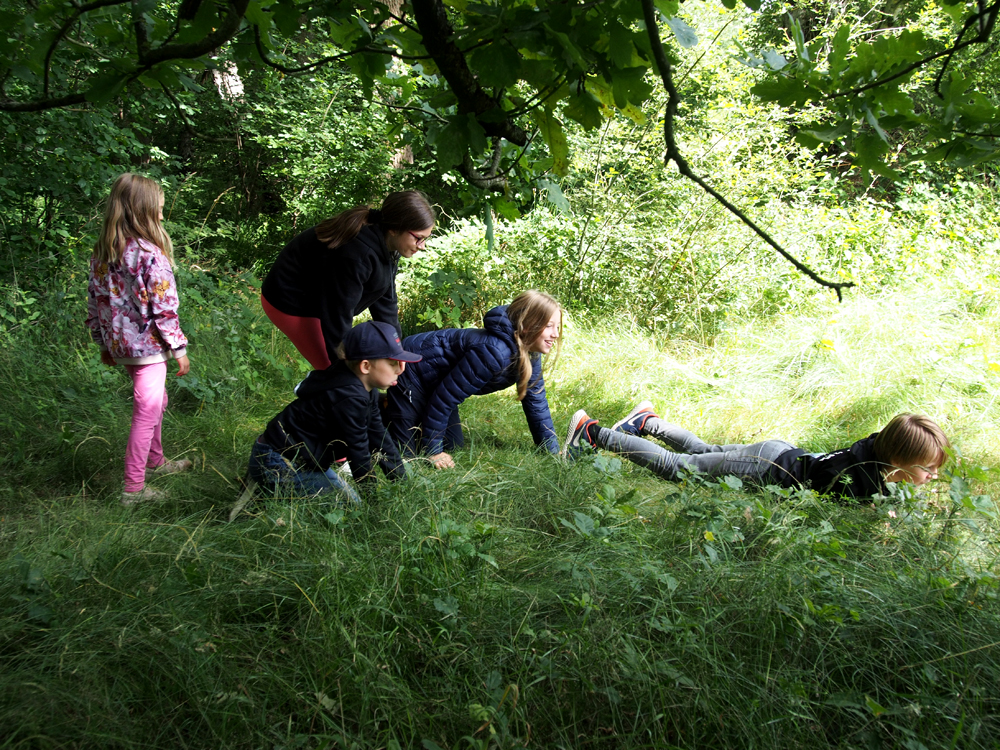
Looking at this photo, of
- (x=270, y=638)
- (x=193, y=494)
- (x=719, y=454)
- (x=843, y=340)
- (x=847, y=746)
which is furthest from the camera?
(x=843, y=340)

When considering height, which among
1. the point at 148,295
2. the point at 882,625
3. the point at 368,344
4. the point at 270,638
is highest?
the point at 148,295

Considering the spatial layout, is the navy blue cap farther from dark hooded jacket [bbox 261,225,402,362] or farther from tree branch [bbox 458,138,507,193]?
tree branch [bbox 458,138,507,193]

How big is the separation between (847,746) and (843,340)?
14.7 ft

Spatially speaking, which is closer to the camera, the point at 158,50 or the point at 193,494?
the point at 158,50

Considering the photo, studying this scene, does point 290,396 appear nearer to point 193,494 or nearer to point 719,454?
point 193,494

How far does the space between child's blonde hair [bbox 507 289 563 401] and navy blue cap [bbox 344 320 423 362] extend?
0.91m

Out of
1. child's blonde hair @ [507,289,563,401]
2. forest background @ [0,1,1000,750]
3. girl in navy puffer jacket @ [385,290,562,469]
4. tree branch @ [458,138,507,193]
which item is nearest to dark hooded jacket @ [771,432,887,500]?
forest background @ [0,1,1000,750]

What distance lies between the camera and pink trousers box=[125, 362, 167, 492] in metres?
3.12

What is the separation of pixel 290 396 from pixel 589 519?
285cm

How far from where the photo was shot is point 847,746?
1.58m

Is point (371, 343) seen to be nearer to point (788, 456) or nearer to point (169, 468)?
point (169, 468)

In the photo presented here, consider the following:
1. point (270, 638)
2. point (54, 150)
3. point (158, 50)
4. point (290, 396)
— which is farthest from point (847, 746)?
point (54, 150)

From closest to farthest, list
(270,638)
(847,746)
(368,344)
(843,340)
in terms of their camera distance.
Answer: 1. (847,746)
2. (270,638)
3. (368,344)
4. (843,340)

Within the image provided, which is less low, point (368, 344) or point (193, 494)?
point (368, 344)
